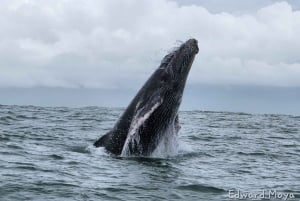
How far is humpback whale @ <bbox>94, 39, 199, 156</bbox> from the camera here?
13289 millimetres

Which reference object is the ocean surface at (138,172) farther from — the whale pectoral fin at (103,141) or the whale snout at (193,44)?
the whale snout at (193,44)

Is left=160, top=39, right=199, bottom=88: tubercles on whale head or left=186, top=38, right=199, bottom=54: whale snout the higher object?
left=186, top=38, right=199, bottom=54: whale snout

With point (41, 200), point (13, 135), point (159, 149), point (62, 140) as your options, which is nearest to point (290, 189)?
point (159, 149)

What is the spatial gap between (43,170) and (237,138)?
12250 mm

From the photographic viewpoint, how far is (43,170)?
11547 mm

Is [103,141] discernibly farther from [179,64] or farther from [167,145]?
[179,64]

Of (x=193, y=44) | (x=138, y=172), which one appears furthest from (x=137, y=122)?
(x=193, y=44)

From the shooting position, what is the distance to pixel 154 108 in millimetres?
13195

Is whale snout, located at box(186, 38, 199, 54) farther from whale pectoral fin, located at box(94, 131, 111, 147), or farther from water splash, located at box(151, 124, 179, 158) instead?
whale pectoral fin, located at box(94, 131, 111, 147)

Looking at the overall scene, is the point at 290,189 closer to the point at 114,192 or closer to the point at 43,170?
the point at 114,192

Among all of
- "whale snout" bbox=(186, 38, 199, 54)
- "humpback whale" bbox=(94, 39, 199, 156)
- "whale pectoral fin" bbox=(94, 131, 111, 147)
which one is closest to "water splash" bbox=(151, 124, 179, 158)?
"humpback whale" bbox=(94, 39, 199, 156)

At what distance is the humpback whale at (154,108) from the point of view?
1329 cm

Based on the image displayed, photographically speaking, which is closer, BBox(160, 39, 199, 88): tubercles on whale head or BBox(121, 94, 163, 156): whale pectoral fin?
BBox(121, 94, 163, 156): whale pectoral fin

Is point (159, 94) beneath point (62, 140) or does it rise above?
above
